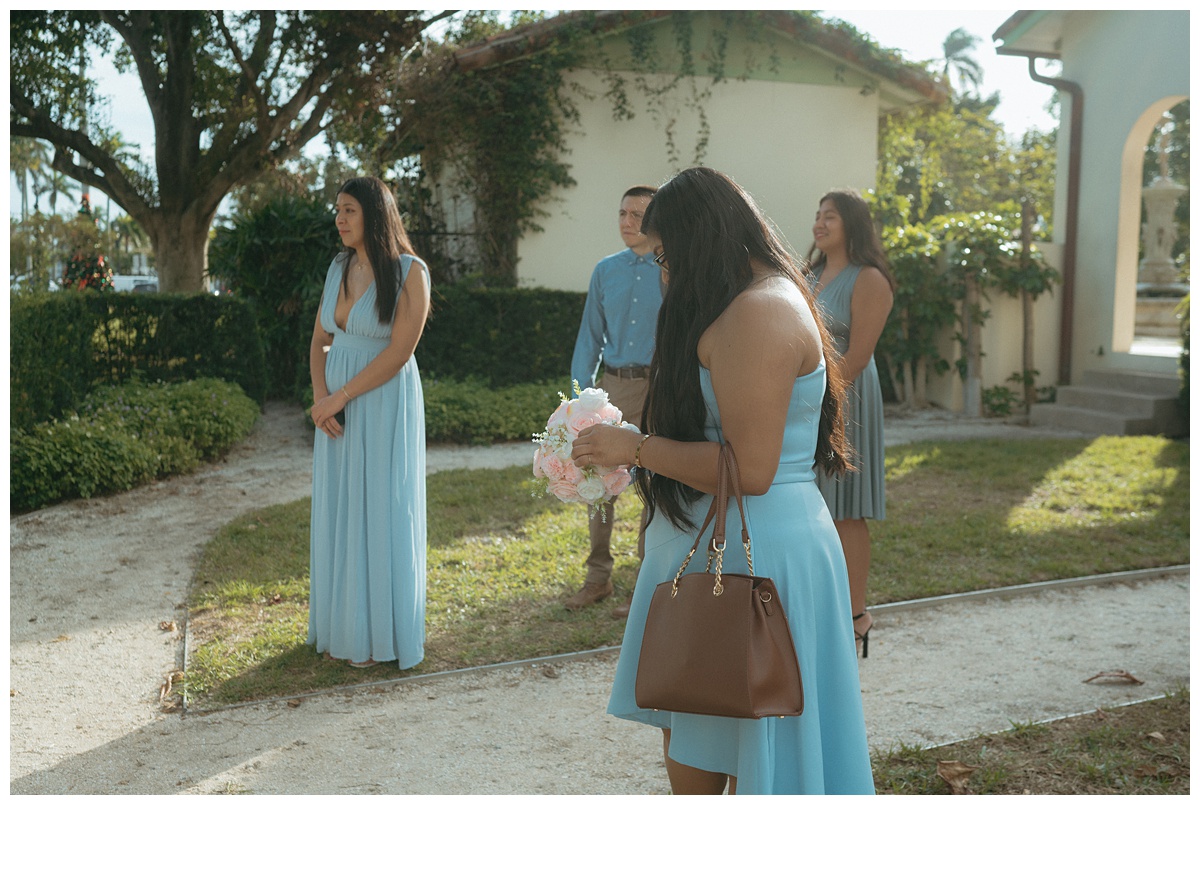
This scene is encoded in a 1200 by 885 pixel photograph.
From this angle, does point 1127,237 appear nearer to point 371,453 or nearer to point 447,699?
point 371,453

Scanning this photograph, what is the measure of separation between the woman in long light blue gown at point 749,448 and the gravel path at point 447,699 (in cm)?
115

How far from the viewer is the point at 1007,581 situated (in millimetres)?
5945

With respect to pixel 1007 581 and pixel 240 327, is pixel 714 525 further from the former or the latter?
pixel 240 327

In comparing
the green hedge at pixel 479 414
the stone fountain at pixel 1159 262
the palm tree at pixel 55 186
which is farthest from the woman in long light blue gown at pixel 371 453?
the palm tree at pixel 55 186

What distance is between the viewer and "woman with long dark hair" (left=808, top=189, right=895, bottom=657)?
14.6 feet

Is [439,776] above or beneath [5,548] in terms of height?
beneath

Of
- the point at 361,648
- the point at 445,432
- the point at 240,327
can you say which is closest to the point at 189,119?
the point at 240,327

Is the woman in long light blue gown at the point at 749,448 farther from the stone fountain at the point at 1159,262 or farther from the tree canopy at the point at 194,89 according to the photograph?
the stone fountain at the point at 1159,262

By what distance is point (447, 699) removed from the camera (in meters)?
4.31

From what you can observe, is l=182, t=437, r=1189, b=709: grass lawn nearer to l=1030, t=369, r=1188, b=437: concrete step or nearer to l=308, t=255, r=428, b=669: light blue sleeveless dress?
l=308, t=255, r=428, b=669: light blue sleeveless dress

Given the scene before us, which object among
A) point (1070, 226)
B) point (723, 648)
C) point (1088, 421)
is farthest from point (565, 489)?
point (1070, 226)

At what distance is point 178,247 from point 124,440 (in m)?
11.1

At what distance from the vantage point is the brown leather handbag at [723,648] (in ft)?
7.26

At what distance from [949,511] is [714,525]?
5.79 metres
